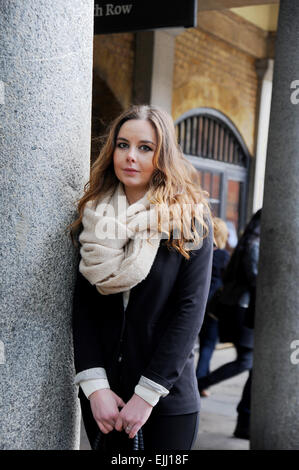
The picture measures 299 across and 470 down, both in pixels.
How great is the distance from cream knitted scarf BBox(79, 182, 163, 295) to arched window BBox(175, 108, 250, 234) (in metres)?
6.49

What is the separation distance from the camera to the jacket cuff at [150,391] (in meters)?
2.08

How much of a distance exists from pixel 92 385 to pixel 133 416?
177 millimetres

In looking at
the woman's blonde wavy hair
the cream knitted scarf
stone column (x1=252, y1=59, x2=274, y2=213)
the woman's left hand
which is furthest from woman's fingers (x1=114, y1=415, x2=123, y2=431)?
stone column (x1=252, y1=59, x2=274, y2=213)

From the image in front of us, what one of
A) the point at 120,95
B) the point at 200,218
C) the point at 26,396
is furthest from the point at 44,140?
the point at 120,95

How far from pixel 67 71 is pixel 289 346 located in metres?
2.23

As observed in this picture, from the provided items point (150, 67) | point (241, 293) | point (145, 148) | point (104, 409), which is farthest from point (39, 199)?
point (150, 67)

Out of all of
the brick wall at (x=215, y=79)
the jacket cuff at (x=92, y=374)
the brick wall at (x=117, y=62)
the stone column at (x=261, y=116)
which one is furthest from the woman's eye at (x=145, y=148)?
the stone column at (x=261, y=116)

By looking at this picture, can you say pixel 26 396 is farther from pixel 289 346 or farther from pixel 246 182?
pixel 246 182

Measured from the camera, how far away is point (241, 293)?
5.12m

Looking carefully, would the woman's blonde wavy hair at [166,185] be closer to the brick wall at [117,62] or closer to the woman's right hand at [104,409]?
the woman's right hand at [104,409]

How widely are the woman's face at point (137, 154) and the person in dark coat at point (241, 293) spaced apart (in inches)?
114

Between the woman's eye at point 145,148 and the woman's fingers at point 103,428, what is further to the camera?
the woman's eye at point 145,148

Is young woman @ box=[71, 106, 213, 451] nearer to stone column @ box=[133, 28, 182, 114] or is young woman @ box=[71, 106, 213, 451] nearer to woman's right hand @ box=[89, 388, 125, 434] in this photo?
woman's right hand @ box=[89, 388, 125, 434]

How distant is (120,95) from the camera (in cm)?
751
